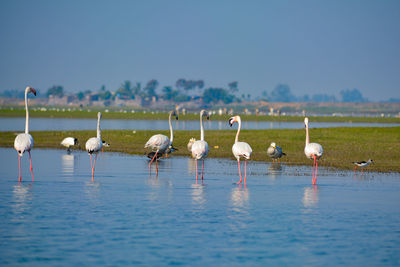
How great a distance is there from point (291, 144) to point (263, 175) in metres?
14.2

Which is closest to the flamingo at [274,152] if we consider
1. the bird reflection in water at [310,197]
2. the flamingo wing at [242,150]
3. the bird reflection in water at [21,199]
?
the flamingo wing at [242,150]

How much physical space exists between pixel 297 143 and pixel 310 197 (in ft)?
66.5

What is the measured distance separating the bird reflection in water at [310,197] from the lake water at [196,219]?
Result: 0.03m

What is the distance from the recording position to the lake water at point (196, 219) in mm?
12031

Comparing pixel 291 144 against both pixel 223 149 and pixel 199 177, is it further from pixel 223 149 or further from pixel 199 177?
pixel 199 177

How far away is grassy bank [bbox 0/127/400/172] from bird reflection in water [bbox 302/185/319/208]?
726 cm

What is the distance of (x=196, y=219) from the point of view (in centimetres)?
1534

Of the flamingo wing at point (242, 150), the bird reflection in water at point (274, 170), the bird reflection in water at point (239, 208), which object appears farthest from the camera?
the bird reflection in water at point (274, 170)

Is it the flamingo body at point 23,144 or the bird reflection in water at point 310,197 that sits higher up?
the flamingo body at point 23,144

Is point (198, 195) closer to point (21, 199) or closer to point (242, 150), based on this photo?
point (242, 150)

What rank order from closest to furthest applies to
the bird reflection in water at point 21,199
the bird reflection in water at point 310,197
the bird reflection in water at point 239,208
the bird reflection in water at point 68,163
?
1. the bird reflection in water at point 239,208
2. the bird reflection in water at point 21,199
3. the bird reflection in water at point 310,197
4. the bird reflection in water at point 68,163

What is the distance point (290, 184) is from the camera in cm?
2202

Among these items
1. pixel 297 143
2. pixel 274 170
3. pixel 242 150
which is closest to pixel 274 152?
pixel 274 170

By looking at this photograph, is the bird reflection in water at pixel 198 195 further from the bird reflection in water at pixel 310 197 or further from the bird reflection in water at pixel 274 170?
the bird reflection in water at pixel 274 170
